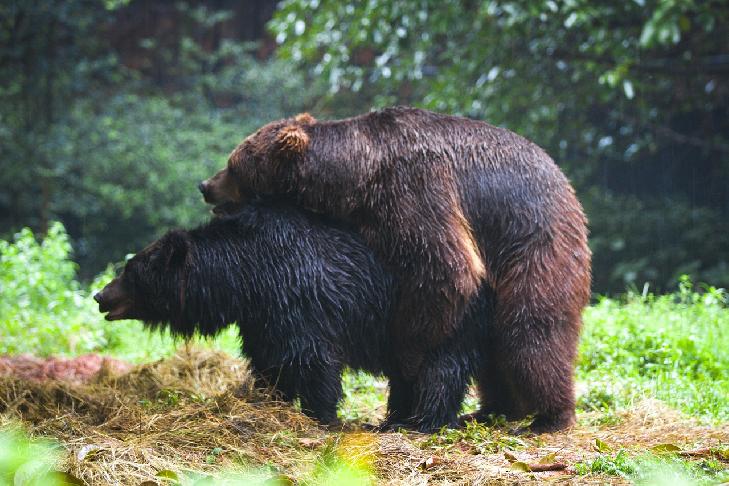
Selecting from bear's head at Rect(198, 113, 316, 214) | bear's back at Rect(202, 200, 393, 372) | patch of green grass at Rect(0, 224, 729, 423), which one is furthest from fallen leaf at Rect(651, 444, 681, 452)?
bear's head at Rect(198, 113, 316, 214)

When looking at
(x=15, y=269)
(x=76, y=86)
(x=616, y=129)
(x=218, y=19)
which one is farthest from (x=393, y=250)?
(x=218, y=19)

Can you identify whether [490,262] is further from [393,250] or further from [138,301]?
[138,301]

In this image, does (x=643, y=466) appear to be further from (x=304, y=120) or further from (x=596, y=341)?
(x=596, y=341)

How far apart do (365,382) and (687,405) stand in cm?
230

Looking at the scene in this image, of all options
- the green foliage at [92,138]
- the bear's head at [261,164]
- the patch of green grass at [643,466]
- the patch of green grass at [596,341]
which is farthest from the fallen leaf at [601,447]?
the green foliage at [92,138]

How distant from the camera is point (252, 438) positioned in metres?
4.00


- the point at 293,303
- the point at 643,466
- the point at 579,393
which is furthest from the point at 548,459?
the point at 579,393

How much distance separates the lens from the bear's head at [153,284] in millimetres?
4719

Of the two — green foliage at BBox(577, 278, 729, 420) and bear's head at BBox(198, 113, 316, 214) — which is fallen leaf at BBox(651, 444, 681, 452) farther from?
bear's head at BBox(198, 113, 316, 214)

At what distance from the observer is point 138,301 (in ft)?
15.7

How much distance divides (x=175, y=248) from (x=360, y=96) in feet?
39.6

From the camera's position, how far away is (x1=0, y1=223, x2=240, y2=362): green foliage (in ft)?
24.7

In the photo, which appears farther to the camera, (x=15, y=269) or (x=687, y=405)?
(x=15, y=269)

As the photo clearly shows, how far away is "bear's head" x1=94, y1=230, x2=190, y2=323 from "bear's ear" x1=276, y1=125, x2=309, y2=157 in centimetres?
76
